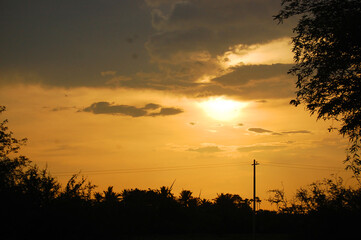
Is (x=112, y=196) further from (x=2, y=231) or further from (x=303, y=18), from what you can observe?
(x=303, y=18)

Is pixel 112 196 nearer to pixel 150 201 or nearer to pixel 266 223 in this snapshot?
pixel 150 201

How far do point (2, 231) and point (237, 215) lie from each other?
188ft

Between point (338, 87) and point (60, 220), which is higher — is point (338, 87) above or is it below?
above

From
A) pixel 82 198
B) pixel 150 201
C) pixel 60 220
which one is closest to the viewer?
pixel 60 220

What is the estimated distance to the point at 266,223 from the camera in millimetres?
68062

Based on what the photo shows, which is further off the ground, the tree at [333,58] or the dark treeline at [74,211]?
the tree at [333,58]

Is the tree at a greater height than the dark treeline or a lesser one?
greater

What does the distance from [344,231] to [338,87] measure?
1222 cm

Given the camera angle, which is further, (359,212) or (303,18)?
(359,212)

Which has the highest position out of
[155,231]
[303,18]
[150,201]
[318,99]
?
[303,18]

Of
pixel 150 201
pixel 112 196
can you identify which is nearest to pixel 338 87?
pixel 150 201

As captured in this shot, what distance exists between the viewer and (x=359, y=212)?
23594 mm

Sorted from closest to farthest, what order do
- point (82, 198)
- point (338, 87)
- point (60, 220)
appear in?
1. point (338, 87)
2. point (60, 220)
3. point (82, 198)

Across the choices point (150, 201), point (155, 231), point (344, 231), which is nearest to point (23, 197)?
point (344, 231)
